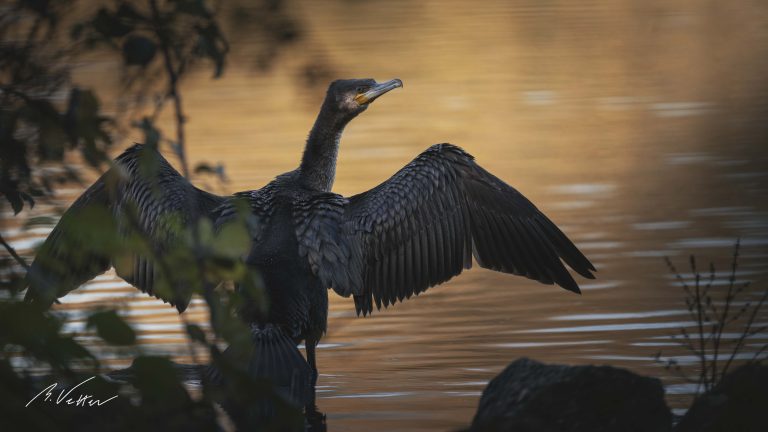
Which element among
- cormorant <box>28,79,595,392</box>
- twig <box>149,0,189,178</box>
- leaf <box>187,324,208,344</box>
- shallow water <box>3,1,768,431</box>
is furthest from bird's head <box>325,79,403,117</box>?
leaf <box>187,324,208,344</box>

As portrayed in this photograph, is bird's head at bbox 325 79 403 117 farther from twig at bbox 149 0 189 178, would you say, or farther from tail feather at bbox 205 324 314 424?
twig at bbox 149 0 189 178

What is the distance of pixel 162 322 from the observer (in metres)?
8.55

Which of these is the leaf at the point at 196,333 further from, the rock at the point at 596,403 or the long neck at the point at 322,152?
the long neck at the point at 322,152

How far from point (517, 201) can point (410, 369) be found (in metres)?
1.13

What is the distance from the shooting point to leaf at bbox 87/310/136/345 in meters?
2.58

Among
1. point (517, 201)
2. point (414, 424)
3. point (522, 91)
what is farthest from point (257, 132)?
point (414, 424)

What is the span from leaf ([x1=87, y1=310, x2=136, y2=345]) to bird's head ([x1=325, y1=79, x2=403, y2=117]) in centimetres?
545

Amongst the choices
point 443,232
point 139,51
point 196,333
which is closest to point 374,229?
point 443,232

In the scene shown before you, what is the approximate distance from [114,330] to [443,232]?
502 cm

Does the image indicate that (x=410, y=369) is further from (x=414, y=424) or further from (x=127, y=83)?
(x=127, y=83)

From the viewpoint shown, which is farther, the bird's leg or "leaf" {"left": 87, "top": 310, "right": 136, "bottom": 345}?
the bird's leg

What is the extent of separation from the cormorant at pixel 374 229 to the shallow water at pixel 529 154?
418mm

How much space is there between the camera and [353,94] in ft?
26.3

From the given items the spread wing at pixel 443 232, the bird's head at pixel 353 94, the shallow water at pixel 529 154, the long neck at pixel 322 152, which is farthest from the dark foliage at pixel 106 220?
the bird's head at pixel 353 94
